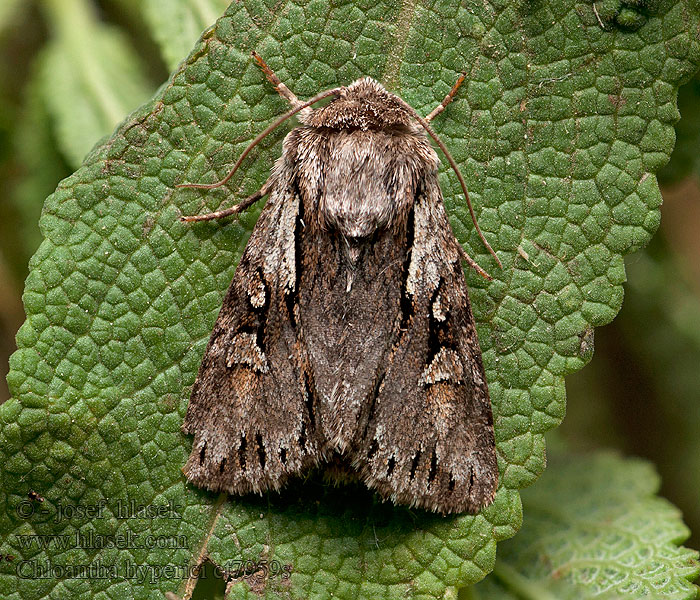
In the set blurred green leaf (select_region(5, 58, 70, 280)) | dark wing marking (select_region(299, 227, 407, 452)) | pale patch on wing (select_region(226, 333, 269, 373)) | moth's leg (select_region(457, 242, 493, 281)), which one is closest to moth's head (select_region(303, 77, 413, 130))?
dark wing marking (select_region(299, 227, 407, 452))

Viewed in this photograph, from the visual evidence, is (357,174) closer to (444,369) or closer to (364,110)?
(364,110)

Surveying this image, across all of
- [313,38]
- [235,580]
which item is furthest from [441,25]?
[235,580]

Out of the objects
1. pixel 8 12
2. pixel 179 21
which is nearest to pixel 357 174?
pixel 179 21

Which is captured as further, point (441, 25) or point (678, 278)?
point (678, 278)

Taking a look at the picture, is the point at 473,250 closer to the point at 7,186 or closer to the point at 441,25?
the point at 441,25

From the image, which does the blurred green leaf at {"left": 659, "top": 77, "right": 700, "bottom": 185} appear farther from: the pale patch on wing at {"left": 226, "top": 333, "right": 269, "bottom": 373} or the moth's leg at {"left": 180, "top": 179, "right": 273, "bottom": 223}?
the pale patch on wing at {"left": 226, "top": 333, "right": 269, "bottom": 373}

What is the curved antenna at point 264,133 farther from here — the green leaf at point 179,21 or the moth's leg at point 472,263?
the moth's leg at point 472,263
